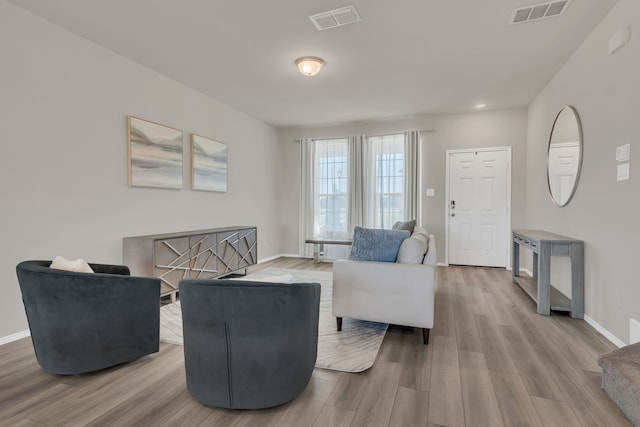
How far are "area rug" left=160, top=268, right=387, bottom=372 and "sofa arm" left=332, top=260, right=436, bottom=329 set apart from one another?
174mm

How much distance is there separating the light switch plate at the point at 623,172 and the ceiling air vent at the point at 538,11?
4.38ft

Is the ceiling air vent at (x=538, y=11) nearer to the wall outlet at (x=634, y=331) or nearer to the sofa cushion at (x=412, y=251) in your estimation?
the sofa cushion at (x=412, y=251)

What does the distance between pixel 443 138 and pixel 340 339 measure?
169 inches

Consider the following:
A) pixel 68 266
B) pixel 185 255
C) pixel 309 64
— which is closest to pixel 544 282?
pixel 309 64

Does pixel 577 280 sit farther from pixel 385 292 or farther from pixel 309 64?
pixel 309 64

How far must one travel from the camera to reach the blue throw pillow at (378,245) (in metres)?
2.66

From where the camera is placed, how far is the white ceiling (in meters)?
2.54

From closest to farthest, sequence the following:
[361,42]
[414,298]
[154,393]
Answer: [154,393] < [414,298] < [361,42]

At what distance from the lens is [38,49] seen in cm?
267

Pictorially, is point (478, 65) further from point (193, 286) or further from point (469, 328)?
point (193, 286)

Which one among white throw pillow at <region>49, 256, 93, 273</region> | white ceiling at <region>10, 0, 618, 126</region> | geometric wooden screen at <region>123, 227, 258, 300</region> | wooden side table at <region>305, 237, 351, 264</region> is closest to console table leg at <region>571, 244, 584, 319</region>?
white ceiling at <region>10, 0, 618, 126</region>

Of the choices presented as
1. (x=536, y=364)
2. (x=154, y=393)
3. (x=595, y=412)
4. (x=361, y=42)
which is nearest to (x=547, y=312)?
(x=536, y=364)

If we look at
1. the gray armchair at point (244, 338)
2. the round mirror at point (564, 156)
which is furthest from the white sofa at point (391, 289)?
the round mirror at point (564, 156)

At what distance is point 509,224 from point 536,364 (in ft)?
11.8
